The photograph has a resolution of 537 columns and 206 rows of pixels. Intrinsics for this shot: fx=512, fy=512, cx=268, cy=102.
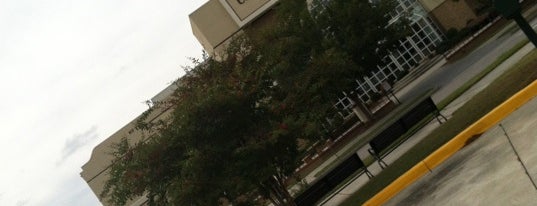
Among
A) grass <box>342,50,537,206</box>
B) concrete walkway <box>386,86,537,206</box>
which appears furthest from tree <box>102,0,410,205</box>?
concrete walkway <box>386,86,537,206</box>

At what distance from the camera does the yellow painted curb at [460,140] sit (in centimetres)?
930

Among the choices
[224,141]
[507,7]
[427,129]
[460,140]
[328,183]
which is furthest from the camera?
[427,129]

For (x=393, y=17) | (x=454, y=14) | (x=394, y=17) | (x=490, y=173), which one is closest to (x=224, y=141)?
(x=490, y=173)

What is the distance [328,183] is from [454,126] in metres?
3.25

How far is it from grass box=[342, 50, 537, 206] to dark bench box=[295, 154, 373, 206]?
2.22 feet

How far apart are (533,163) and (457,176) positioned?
1.67m

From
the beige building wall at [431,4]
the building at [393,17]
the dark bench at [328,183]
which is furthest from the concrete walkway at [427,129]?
the beige building wall at [431,4]

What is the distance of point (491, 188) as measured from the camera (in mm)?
6562

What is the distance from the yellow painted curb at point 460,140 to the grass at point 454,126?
1187mm

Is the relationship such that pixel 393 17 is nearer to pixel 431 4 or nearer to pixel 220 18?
pixel 431 4

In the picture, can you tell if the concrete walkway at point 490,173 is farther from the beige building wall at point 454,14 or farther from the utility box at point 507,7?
the beige building wall at point 454,14

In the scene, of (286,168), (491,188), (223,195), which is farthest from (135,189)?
(491,188)

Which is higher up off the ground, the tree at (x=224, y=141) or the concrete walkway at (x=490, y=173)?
the tree at (x=224, y=141)

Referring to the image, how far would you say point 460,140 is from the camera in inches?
375
